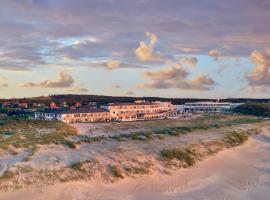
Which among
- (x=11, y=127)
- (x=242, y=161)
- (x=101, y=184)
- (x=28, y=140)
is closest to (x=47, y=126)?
(x=11, y=127)

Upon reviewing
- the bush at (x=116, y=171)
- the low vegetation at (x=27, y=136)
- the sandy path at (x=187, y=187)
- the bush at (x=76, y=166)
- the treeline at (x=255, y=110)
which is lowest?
the sandy path at (x=187, y=187)

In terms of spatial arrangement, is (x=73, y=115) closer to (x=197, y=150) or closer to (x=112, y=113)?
(x=112, y=113)

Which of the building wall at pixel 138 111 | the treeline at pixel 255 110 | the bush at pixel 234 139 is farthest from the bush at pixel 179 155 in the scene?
the treeline at pixel 255 110

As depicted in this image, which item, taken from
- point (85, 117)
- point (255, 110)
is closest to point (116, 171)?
point (85, 117)

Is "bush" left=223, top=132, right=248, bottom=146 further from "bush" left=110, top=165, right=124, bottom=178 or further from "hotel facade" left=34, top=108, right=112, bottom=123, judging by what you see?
"hotel facade" left=34, top=108, right=112, bottom=123

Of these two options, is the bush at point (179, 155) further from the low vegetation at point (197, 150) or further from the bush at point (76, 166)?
the bush at point (76, 166)

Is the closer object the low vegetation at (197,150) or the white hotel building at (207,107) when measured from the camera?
the low vegetation at (197,150)

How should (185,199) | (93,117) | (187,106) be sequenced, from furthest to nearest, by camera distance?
(187,106), (93,117), (185,199)

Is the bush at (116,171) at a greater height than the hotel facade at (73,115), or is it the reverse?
the hotel facade at (73,115)

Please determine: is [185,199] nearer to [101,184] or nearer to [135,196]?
[135,196]
